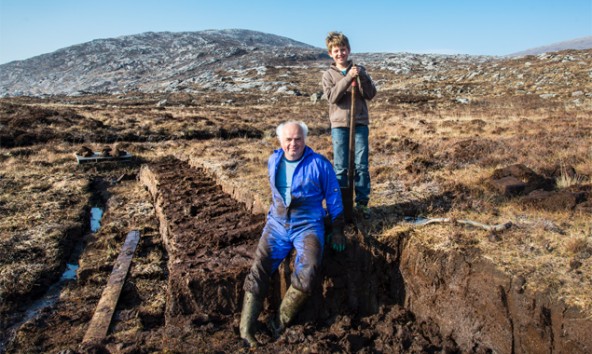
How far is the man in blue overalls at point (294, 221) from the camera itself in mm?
3811

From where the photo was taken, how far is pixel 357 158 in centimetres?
491

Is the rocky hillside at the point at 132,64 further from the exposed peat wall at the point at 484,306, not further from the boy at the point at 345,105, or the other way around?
the exposed peat wall at the point at 484,306

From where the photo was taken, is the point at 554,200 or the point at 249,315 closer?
the point at 249,315

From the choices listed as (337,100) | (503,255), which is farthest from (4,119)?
(503,255)

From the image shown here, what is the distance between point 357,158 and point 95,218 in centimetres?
655

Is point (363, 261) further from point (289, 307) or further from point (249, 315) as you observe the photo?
point (249, 315)

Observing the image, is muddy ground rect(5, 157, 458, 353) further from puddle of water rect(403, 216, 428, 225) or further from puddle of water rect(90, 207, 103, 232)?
puddle of water rect(90, 207, 103, 232)

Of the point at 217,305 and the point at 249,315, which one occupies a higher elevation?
the point at 249,315

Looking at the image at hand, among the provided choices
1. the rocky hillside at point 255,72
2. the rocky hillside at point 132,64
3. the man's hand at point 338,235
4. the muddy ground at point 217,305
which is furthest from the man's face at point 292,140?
the rocky hillside at point 132,64

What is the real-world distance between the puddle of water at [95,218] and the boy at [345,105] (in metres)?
5.68

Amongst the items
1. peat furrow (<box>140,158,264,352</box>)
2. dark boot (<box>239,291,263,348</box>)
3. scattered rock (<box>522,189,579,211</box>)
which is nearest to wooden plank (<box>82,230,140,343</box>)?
peat furrow (<box>140,158,264,352</box>)

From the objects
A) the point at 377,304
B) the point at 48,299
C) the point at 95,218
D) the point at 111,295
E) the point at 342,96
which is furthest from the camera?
the point at 95,218

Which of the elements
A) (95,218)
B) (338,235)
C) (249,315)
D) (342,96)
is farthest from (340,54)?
(95,218)

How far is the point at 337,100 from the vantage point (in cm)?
469
